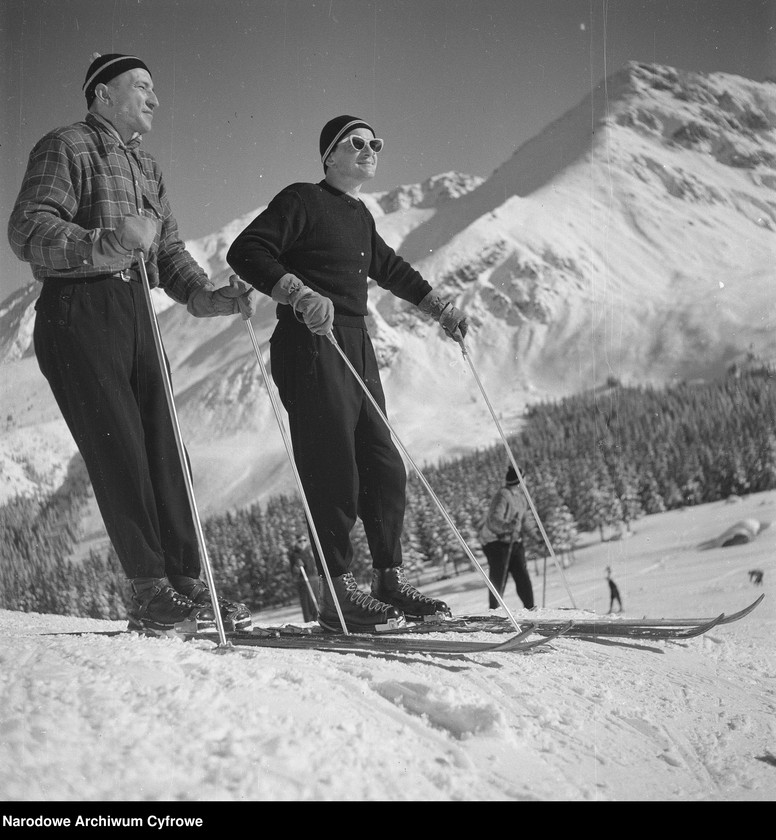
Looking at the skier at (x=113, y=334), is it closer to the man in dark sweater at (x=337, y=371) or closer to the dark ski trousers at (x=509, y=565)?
the man in dark sweater at (x=337, y=371)

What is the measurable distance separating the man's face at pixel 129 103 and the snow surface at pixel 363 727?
1233 millimetres

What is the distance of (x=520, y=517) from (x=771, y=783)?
299 cm

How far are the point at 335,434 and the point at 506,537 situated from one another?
7.75ft

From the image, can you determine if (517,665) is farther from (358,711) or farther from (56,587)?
(56,587)

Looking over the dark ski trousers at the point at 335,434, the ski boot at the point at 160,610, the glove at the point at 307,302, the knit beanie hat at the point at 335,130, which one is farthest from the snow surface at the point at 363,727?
the knit beanie hat at the point at 335,130

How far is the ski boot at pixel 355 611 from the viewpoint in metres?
2.09

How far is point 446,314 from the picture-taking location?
2.51m

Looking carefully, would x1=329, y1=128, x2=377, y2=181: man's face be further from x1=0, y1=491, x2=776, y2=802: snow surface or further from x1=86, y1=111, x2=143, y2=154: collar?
x1=0, y1=491, x2=776, y2=802: snow surface

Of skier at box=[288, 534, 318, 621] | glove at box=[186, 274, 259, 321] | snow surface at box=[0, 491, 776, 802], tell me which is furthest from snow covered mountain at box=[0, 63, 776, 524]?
skier at box=[288, 534, 318, 621]

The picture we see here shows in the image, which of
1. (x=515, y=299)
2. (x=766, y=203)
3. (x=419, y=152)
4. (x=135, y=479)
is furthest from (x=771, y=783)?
(x=515, y=299)

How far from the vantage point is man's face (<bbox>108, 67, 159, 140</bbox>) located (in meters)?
2.02

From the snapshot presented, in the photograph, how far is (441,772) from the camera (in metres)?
1.14

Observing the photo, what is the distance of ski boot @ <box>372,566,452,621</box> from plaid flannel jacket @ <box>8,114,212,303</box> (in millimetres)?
1008

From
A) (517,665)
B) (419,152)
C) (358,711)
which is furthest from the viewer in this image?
(419,152)
